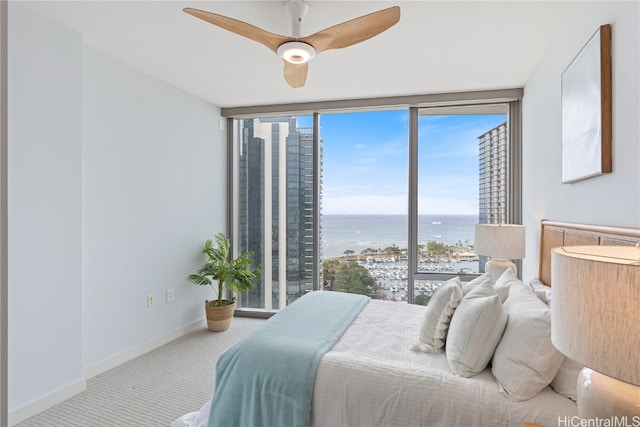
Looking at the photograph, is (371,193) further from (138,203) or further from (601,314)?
(601,314)

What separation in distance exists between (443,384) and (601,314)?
0.92 meters

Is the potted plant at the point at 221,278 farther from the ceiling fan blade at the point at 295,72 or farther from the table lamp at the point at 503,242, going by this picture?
the table lamp at the point at 503,242

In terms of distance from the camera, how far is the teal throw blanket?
1646 mm

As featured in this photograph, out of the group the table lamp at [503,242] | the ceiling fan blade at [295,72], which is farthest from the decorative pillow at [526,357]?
the ceiling fan blade at [295,72]

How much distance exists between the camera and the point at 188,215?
387 centimetres

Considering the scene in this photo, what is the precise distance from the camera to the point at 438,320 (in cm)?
196

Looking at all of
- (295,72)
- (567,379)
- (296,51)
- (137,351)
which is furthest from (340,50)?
(137,351)

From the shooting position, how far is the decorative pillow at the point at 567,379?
143cm

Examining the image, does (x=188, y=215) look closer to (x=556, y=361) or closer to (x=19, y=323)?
(x=19, y=323)

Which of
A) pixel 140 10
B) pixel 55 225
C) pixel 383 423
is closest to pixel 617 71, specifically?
pixel 383 423

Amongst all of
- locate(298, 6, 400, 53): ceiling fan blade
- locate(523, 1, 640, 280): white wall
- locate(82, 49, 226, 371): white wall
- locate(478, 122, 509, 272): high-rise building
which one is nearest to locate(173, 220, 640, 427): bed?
locate(523, 1, 640, 280): white wall

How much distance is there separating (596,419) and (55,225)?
2.94m

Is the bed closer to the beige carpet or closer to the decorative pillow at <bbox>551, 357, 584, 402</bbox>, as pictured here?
the decorative pillow at <bbox>551, 357, 584, 402</bbox>

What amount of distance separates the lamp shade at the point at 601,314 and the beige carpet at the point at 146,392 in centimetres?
231
